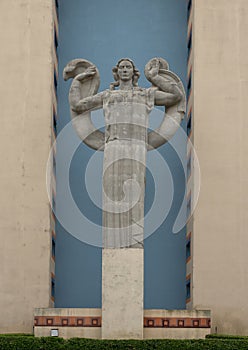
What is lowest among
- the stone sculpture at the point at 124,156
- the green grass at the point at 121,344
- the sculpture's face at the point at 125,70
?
the green grass at the point at 121,344

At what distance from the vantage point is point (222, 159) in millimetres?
22703

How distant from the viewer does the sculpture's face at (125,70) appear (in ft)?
59.5

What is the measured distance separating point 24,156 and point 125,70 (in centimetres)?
556

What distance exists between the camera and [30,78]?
23.0m

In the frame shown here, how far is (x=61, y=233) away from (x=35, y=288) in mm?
2165

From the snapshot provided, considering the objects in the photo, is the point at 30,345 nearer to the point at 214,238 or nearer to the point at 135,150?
the point at 135,150

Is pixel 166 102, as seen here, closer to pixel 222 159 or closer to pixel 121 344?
pixel 222 159

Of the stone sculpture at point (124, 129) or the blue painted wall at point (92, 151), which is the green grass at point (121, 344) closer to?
the stone sculpture at point (124, 129)

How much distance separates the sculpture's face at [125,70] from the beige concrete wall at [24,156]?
5102 mm

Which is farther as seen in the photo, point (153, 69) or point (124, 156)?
point (153, 69)

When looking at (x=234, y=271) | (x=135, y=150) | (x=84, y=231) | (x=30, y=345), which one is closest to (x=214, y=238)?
(x=234, y=271)

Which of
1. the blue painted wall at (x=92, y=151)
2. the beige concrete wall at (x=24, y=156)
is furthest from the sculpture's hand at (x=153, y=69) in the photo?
the blue painted wall at (x=92, y=151)

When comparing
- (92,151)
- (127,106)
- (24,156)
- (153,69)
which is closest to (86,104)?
(127,106)

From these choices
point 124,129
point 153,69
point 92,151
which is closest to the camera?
point 124,129
